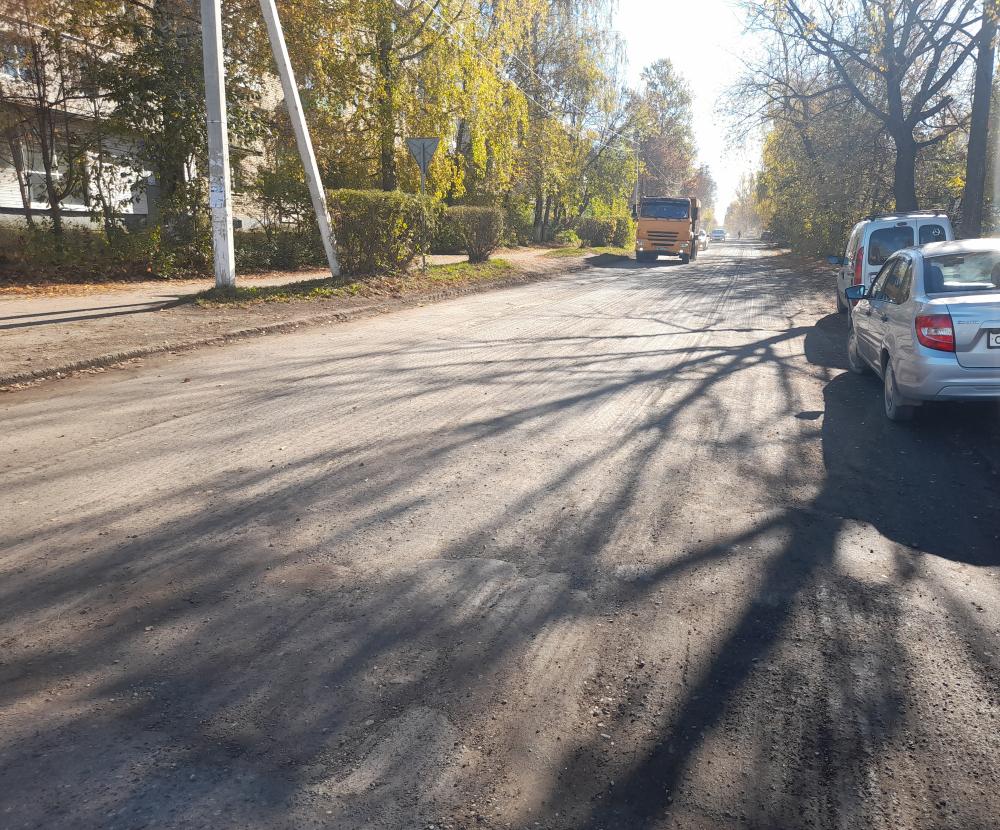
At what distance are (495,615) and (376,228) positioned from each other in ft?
48.0

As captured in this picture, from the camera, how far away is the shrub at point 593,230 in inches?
1967

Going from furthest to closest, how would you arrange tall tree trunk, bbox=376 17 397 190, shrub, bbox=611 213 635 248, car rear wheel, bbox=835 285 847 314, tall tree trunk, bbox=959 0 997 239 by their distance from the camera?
1. shrub, bbox=611 213 635 248
2. tall tree trunk, bbox=959 0 997 239
3. tall tree trunk, bbox=376 17 397 190
4. car rear wheel, bbox=835 285 847 314

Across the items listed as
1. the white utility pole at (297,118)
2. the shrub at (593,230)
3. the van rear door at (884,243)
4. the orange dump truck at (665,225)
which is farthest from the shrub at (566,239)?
the van rear door at (884,243)

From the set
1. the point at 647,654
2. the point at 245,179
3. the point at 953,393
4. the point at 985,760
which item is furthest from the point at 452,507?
the point at 245,179

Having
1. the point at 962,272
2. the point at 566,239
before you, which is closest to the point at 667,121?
the point at 566,239

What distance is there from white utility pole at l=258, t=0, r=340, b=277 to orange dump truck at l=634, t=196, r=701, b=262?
21190 mm

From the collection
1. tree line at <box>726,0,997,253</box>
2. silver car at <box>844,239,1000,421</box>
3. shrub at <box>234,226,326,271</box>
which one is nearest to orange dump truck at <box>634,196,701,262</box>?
tree line at <box>726,0,997,253</box>

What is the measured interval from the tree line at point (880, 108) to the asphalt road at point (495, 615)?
62.0ft

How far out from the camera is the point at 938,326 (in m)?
6.44

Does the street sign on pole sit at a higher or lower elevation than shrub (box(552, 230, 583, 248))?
higher

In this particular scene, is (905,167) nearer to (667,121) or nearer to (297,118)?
(297,118)

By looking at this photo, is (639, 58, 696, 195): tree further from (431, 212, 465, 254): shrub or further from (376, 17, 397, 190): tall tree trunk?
(376, 17, 397, 190): tall tree trunk

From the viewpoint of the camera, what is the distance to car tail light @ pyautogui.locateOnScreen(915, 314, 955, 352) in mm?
6371

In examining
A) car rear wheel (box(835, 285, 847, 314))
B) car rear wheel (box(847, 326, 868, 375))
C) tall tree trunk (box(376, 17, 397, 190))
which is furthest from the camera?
tall tree trunk (box(376, 17, 397, 190))
